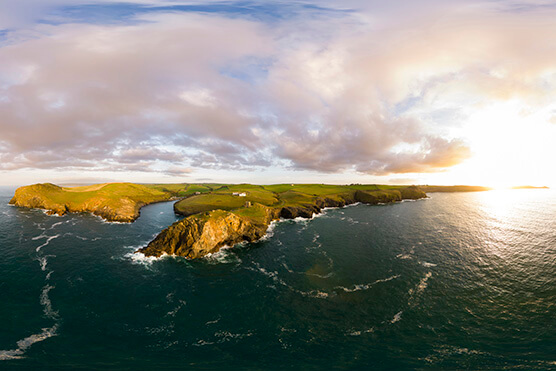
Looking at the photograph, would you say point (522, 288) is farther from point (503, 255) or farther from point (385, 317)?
point (385, 317)

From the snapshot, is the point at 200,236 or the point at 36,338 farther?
the point at 200,236

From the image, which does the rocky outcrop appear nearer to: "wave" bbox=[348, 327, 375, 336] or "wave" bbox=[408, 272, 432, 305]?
"wave" bbox=[348, 327, 375, 336]

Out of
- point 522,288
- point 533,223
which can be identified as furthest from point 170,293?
point 533,223

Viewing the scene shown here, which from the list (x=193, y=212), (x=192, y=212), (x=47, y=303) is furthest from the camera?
(x=193, y=212)

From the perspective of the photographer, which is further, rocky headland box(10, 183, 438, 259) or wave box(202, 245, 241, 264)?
rocky headland box(10, 183, 438, 259)

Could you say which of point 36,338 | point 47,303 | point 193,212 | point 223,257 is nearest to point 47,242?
point 47,303

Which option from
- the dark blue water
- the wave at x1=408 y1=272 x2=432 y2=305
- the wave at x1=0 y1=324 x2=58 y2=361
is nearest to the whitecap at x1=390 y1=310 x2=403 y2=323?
the dark blue water

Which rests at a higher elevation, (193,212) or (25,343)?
(193,212)

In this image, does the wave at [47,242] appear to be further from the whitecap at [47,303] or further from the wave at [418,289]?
the wave at [418,289]

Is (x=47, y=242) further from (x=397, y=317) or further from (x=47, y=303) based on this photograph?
(x=397, y=317)
